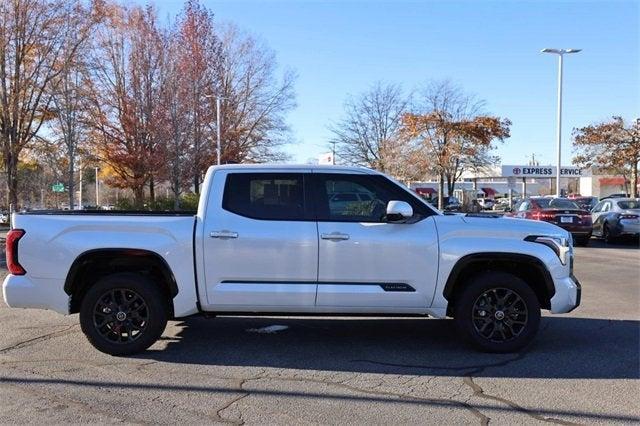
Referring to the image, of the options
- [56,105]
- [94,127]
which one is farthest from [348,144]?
[56,105]

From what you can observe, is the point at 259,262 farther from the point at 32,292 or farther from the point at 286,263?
the point at 32,292

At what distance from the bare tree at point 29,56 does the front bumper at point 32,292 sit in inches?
731

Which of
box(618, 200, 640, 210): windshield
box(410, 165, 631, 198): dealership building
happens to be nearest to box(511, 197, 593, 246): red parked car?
box(618, 200, 640, 210): windshield

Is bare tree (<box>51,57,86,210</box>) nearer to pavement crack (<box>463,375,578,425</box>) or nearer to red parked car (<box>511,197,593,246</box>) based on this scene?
red parked car (<box>511,197,593,246</box>)

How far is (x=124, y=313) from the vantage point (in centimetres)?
603

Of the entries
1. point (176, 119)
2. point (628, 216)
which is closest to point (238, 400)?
point (628, 216)

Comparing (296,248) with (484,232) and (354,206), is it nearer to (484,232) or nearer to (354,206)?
(354,206)

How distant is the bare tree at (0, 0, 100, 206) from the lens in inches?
858

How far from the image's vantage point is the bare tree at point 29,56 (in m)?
21.8

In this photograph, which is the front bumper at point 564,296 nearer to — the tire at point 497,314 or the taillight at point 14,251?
the tire at point 497,314

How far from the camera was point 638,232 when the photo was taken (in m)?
19.6

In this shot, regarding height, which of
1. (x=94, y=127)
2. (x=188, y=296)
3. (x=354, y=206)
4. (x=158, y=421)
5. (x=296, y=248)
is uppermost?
(x=94, y=127)

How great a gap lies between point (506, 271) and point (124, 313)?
3897mm

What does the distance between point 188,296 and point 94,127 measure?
26921 millimetres
